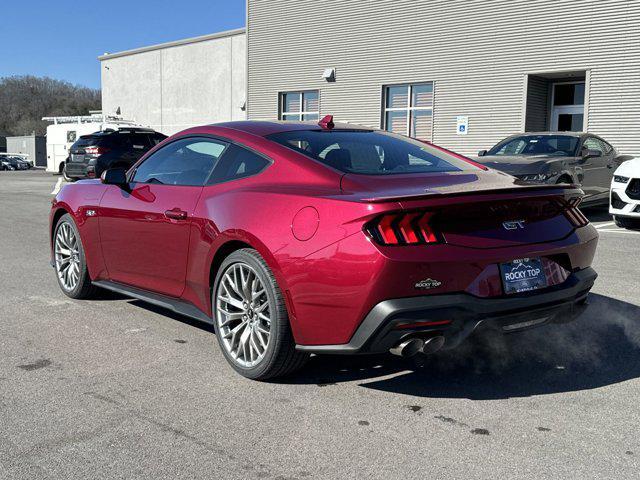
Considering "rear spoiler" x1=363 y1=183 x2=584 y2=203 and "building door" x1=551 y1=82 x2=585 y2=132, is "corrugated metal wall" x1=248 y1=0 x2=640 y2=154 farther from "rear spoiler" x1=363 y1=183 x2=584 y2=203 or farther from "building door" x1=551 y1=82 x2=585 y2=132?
"rear spoiler" x1=363 y1=183 x2=584 y2=203

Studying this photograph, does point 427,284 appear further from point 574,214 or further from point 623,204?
point 623,204

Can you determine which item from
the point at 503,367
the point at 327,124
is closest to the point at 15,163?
the point at 327,124

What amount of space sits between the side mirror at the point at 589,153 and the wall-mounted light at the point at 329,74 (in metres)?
14.6

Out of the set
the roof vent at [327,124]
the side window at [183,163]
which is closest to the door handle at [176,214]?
the side window at [183,163]

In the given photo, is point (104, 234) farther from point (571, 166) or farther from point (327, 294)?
point (571, 166)

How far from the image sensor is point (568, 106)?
2130cm

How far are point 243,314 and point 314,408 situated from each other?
77cm

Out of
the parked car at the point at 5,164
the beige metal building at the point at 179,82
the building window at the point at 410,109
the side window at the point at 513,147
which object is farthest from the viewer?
the parked car at the point at 5,164

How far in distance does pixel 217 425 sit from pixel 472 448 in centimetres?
119

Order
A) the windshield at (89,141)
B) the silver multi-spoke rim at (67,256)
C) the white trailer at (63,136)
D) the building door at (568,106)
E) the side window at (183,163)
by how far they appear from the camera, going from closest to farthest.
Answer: the side window at (183,163)
the silver multi-spoke rim at (67,256)
the windshield at (89,141)
the building door at (568,106)
the white trailer at (63,136)

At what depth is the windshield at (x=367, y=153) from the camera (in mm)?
4184

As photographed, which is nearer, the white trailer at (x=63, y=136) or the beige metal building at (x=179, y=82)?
the white trailer at (x=63, y=136)

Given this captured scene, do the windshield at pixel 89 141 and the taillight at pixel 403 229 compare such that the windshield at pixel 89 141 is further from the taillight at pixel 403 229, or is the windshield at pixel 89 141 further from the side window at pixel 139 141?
the taillight at pixel 403 229

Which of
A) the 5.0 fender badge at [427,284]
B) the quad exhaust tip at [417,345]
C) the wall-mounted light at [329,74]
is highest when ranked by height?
the wall-mounted light at [329,74]
